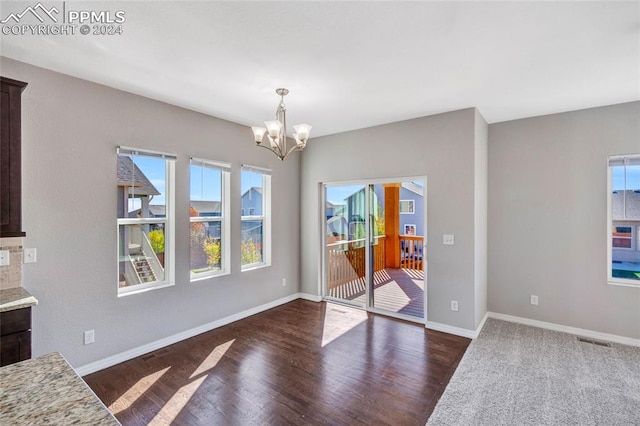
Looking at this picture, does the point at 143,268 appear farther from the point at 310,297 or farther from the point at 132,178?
the point at 310,297

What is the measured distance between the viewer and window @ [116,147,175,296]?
3.16 meters

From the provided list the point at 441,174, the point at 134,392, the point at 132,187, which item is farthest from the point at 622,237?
the point at 132,187

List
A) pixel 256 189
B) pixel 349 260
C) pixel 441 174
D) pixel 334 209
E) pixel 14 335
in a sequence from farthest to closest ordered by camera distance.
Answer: pixel 334 209
pixel 349 260
pixel 256 189
pixel 441 174
pixel 14 335

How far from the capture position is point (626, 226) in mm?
3506

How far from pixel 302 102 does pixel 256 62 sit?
39.3 inches

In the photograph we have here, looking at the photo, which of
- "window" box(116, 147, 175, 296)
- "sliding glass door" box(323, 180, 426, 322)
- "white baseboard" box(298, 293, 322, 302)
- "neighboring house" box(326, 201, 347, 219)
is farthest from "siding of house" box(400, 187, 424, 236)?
"window" box(116, 147, 175, 296)

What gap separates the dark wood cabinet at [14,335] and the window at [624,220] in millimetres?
5665

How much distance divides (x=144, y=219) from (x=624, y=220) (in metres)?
5.52

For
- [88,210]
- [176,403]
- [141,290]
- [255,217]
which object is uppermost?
[88,210]

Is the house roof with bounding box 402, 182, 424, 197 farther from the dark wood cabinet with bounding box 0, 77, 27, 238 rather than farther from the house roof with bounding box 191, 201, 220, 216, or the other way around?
the dark wood cabinet with bounding box 0, 77, 27, 238

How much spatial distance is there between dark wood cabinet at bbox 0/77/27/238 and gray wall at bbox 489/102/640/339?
510cm

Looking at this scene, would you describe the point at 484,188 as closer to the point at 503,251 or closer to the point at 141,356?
the point at 503,251

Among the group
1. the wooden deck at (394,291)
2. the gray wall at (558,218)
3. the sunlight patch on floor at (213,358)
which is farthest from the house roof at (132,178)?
the gray wall at (558,218)

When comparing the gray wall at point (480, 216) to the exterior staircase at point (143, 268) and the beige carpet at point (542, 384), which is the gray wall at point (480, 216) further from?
the exterior staircase at point (143, 268)
